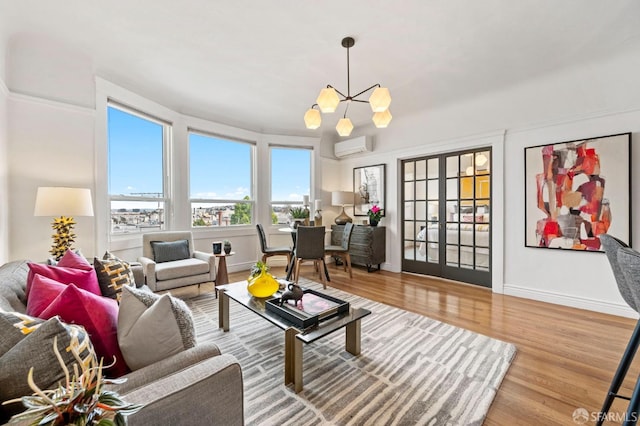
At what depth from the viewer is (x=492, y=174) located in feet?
12.3

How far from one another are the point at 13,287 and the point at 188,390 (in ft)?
4.32

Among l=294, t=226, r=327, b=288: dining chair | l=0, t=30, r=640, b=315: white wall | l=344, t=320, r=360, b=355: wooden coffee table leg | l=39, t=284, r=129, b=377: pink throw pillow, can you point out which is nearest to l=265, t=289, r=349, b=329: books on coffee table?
l=344, t=320, r=360, b=355: wooden coffee table leg

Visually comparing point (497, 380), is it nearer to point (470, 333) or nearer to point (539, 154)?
point (470, 333)

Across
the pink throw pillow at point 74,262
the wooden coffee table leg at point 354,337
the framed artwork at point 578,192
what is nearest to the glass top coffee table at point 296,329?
the wooden coffee table leg at point 354,337

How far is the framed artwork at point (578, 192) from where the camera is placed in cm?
285

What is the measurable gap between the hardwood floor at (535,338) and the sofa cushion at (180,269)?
6.24 ft

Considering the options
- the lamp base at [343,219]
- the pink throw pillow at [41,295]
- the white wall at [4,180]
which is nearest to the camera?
the pink throw pillow at [41,295]

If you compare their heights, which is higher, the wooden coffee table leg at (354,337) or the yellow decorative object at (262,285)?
the yellow decorative object at (262,285)

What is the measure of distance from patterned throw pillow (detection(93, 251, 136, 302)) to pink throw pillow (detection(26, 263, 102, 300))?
3.0 inches

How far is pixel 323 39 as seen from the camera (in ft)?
8.20

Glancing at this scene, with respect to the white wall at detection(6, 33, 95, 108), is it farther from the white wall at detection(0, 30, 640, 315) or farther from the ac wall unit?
the ac wall unit

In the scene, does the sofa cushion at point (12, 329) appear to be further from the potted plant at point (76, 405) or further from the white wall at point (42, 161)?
the white wall at point (42, 161)

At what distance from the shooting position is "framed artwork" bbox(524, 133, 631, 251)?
285 cm

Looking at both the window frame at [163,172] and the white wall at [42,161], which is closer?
A: the white wall at [42,161]
